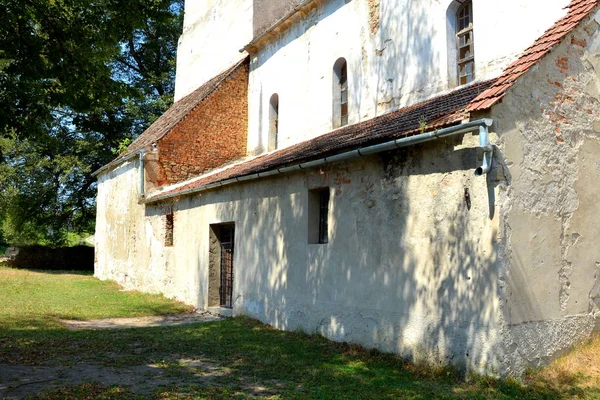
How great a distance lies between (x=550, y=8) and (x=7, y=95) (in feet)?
28.2

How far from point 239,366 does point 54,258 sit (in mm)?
25681

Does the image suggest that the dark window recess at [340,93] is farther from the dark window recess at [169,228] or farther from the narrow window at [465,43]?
the dark window recess at [169,228]

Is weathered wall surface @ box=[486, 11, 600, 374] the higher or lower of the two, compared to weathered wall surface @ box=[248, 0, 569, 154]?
lower

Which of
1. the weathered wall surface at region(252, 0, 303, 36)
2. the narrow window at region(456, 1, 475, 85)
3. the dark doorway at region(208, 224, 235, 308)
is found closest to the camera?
the narrow window at region(456, 1, 475, 85)

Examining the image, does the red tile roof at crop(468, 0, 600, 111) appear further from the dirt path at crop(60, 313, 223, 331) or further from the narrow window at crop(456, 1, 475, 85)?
the dirt path at crop(60, 313, 223, 331)

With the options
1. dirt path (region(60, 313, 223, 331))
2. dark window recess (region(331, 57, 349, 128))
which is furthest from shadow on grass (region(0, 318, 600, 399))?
dark window recess (region(331, 57, 349, 128))

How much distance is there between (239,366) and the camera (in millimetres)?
7898

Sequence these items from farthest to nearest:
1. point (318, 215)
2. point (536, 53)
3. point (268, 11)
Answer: point (268, 11), point (318, 215), point (536, 53)

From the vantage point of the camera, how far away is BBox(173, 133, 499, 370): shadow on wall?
709 centimetres

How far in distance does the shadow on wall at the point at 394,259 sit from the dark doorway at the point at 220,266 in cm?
251

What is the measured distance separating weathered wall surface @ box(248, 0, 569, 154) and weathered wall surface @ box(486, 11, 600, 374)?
1505 mm

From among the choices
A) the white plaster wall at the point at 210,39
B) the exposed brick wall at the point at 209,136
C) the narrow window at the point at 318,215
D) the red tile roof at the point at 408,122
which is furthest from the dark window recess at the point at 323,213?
the white plaster wall at the point at 210,39

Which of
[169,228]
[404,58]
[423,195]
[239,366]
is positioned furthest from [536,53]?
[169,228]

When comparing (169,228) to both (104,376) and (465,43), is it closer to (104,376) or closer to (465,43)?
(104,376)
